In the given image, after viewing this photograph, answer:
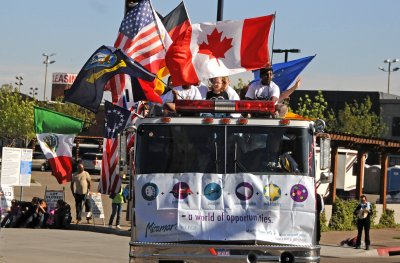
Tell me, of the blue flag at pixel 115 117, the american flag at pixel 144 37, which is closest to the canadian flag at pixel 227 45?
the american flag at pixel 144 37

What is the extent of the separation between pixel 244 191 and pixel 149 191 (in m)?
1.22

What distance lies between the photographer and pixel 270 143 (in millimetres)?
12336

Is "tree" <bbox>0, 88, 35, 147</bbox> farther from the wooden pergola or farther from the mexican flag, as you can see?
the mexican flag

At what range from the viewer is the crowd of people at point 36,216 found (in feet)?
88.9

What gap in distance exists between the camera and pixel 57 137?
22.6 meters

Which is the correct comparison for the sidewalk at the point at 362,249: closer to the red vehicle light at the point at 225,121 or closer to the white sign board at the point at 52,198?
the white sign board at the point at 52,198

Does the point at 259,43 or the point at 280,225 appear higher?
the point at 259,43

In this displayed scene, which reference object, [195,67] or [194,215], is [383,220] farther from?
[194,215]

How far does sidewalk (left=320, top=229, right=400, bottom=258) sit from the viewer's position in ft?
85.6

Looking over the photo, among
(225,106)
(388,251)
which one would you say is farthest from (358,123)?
(225,106)

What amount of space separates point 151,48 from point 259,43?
5.40 meters

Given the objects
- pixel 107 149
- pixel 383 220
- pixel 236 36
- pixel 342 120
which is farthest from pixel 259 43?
pixel 342 120

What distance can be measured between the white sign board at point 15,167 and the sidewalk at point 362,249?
8.61 metres

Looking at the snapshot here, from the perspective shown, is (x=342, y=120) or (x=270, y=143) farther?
(x=342, y=120)
